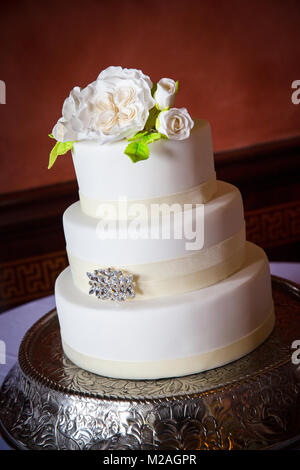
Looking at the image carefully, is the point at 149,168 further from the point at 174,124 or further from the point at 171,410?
the point at 171,410

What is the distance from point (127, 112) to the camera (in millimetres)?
1779

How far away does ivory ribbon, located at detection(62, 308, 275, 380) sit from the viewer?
1935mm

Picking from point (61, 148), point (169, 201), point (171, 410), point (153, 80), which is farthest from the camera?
point (153, 80)

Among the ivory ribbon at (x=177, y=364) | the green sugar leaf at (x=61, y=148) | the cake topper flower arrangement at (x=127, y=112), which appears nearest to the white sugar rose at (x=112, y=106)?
the cake topper flower arrangement at (x=127, y=112)

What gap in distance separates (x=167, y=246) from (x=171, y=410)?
504 millimetres

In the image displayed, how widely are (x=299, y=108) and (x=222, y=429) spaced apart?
3.00 m

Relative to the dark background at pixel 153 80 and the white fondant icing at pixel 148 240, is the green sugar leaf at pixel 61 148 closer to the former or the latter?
the white fondant icing at pixel 148 240

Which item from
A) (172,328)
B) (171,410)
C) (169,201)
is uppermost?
(169,201)

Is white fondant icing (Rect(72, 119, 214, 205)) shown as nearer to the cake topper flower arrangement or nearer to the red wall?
the cake topper flower arrangement

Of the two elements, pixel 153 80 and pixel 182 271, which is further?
pixel 153 80

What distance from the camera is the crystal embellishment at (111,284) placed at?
1885 mm

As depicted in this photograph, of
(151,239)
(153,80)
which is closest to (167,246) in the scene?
(151,239)

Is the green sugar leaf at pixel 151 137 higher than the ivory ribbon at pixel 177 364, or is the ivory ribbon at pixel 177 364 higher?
the green sugar leaf at pixel 151 137

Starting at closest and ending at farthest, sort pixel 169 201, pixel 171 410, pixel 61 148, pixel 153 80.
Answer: pixel 171 410 → pixel 169 201 → pixel 61 148 → pixel 153 80
